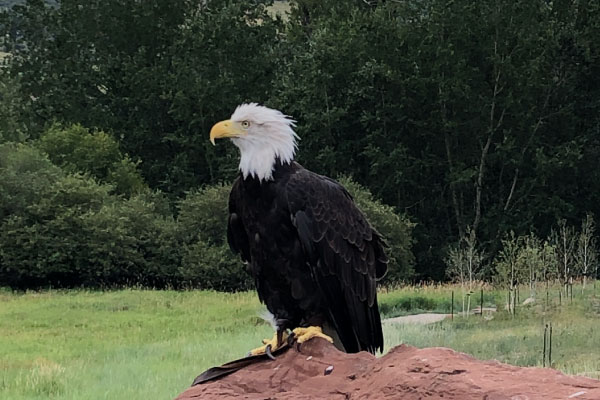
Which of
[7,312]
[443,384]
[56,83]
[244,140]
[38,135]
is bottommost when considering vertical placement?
[7,312]

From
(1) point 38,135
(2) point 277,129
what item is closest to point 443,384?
(2) point 277,129

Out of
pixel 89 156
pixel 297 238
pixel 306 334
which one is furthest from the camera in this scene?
pixel 89 156

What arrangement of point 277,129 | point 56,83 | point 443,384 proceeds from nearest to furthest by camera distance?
point 443,384
point 277,129
point 56,83

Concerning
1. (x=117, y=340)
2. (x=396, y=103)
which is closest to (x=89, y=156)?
(x=396, y=103)

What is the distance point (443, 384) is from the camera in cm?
263

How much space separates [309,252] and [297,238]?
0.34ft

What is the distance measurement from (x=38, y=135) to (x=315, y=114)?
9.49 metres

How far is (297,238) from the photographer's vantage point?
4555 mm

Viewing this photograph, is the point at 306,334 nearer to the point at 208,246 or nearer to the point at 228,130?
the point at 228,130

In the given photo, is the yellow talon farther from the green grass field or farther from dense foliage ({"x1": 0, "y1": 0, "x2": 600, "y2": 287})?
dense foliage ({"x1": 0, "y1": 0, "x2": 600, "y2": 287})

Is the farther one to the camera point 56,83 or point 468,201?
point 56,83

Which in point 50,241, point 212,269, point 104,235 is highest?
point 104,235

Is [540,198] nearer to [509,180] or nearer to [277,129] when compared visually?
[509,180]

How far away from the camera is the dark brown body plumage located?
4.49 m
